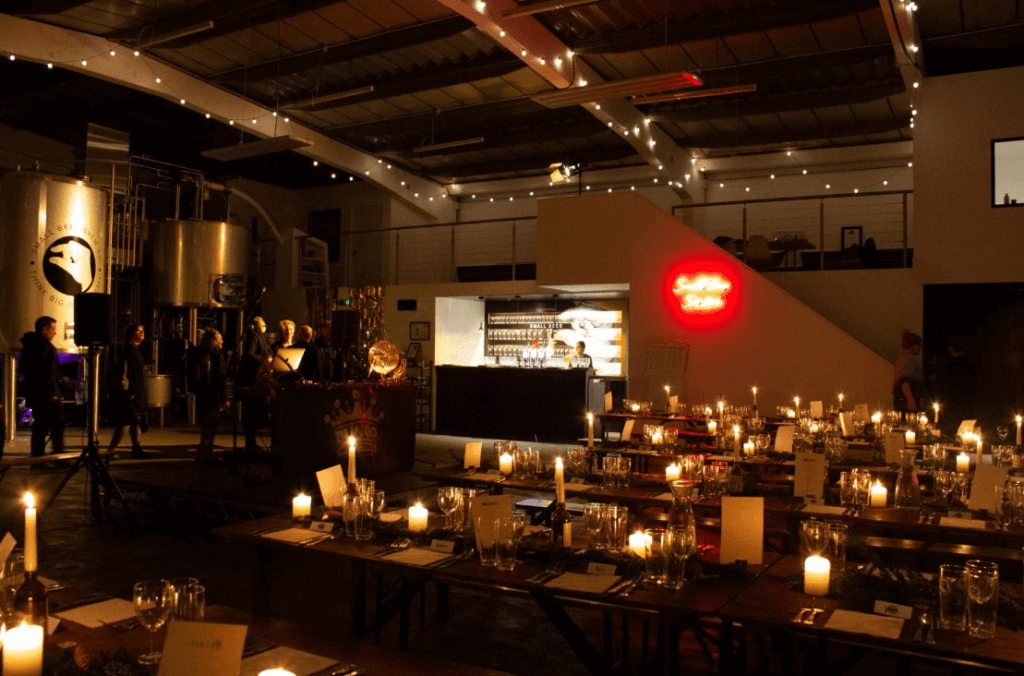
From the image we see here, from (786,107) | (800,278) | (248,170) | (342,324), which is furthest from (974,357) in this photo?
(248,170)

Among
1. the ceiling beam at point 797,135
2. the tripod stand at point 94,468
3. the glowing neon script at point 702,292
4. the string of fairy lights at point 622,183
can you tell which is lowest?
the tripod stand at point 94,468

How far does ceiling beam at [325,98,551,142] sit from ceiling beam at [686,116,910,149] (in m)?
3.23

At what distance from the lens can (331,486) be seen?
13.0 feet

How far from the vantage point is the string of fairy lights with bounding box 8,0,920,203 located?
10.3 metres

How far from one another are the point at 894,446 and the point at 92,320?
6.40 meters

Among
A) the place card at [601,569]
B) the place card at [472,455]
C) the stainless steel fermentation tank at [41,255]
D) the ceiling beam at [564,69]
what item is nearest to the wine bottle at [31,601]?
the place card at [601,569]

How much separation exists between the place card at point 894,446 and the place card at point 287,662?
4.52 m

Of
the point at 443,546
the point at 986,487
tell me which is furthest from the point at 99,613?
the point at 986,487

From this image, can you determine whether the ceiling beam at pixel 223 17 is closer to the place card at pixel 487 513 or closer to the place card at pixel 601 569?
the place card at pixel 487 513

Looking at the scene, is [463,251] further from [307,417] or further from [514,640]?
[514,640]

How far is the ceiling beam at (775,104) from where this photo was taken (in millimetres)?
11555

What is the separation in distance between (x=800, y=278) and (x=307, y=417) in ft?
24.2

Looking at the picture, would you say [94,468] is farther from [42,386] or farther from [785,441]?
[785,441]

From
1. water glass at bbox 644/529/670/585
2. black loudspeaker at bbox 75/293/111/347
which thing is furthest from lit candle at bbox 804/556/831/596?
black loudspeaker at bbox 75/293/111/347
